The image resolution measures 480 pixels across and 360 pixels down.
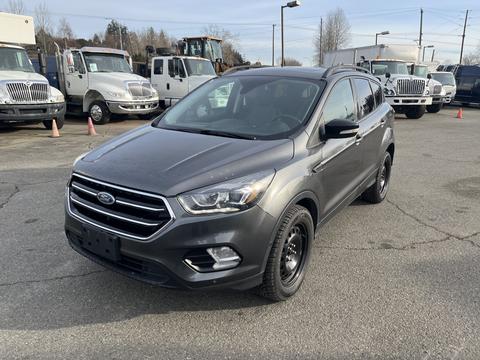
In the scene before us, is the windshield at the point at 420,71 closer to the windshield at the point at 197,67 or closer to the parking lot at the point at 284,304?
the windshield at the point at 197,67

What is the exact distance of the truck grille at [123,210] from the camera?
8.48 feet

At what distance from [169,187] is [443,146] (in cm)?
991

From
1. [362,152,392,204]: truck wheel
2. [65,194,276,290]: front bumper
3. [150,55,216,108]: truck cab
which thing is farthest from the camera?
[150,55,216,108]: truck cab

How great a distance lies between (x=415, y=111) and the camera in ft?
57.9

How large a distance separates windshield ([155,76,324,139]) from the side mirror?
222 millimetres

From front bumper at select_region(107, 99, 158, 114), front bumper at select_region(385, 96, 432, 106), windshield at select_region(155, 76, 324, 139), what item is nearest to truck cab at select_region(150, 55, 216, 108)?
front bumper at select_region(107, 99, 158, 114)

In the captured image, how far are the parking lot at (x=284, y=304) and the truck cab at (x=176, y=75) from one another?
11228mm

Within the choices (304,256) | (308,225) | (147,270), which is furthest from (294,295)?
(147,270)

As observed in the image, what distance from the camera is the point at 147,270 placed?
106 inches

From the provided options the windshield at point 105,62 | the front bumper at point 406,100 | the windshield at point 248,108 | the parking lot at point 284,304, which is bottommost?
the front bumper at point 406,100

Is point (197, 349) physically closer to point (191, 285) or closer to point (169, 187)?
point (191, 285)

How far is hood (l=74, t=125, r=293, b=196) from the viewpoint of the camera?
105 inches

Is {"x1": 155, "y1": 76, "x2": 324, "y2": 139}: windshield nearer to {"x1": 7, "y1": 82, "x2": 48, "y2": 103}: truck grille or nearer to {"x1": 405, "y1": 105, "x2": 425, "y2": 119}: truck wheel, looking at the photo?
{"x1": 7, "y1": 82, "x2": 48, "y2": 103}: truck grille

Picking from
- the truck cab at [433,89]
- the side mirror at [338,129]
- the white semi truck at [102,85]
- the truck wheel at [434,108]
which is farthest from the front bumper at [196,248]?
the truck wheel at [434,108]
